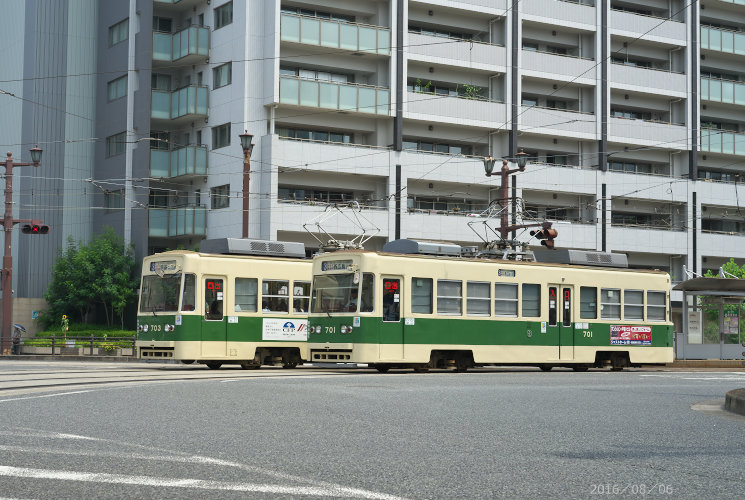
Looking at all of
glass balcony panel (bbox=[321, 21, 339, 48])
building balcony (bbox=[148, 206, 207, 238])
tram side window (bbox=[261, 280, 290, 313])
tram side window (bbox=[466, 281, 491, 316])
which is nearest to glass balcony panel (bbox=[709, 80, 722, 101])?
glass balcony panel (bbox=[321, 21, 339, 48])

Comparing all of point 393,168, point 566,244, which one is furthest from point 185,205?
point 566,244

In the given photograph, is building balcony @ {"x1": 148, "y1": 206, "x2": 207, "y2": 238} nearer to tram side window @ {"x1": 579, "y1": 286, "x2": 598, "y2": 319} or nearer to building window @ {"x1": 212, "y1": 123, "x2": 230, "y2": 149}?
building window @ {"x1": 212, "y1": 123, "x2": 230, "y2": 149}

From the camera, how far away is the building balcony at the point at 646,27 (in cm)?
5528

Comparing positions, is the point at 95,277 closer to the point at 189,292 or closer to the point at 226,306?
the point at 226,306

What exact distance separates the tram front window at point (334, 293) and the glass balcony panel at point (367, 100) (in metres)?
23.9

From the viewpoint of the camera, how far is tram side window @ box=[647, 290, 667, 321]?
94.5 feet

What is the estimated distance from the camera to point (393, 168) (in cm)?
4838

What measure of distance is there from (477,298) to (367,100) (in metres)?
23.8

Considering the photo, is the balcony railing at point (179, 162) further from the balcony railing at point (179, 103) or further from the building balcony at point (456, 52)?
the building balcony at point (456, 52)

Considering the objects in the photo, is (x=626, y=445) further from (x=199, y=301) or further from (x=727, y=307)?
(x=727, y=307)

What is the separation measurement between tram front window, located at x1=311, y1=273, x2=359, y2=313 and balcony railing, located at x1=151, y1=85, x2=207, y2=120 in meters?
25.0

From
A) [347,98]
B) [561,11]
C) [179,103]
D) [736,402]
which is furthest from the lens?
[561,11]

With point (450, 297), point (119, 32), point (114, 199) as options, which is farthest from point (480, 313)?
point (119, 32)

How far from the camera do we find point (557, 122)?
53.6 meters
